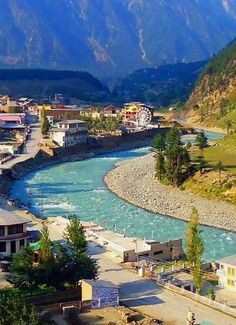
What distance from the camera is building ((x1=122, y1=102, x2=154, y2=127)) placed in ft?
269

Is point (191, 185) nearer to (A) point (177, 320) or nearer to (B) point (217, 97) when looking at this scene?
(A) point (177, 320)

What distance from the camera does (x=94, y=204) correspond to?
37.6m

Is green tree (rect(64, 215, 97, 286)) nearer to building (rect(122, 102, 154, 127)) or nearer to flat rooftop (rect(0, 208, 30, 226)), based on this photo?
flat rooftop (rect(0, 208, 30, 226))

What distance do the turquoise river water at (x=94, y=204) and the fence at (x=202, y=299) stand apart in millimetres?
7066

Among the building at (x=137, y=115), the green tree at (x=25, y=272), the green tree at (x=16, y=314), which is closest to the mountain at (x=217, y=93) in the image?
the building at (x=137, y=115)

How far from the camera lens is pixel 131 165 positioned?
51.4m

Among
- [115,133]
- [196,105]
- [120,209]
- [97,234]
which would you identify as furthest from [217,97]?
[97,234]

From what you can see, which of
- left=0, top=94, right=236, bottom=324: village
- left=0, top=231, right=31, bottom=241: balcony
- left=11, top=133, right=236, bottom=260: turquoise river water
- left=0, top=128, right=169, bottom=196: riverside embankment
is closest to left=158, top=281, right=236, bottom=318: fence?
left=0, top=94, right=236, bottom=324: village

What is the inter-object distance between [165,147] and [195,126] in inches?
1683

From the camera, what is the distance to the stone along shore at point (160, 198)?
33594 mm

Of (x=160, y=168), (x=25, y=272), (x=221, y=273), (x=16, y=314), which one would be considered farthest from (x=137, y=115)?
(x=16, y=314)

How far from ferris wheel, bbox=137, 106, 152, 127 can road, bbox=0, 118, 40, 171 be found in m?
15.3

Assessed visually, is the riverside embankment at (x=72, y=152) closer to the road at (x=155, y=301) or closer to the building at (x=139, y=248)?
the building at (x=139, y=248)

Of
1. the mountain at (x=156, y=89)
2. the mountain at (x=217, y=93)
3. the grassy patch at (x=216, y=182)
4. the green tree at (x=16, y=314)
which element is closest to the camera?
the green tree at (x=16, y=314)
